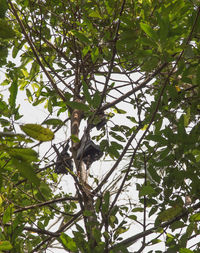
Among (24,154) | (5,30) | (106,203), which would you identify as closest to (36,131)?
(24,154)

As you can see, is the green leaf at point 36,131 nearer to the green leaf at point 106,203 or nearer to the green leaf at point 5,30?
the green leaf at point 5,30

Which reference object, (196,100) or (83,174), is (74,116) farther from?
(196,100)

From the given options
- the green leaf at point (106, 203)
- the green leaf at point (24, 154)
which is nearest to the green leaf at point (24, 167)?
the green leaf at point (24, 154)

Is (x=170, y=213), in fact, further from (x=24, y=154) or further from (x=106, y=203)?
(x=24, y=154)

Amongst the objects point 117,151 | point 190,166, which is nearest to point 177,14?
point 190,166

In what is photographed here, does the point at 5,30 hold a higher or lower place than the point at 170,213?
higher

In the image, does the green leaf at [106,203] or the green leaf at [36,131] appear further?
the green leaf at [106,203]

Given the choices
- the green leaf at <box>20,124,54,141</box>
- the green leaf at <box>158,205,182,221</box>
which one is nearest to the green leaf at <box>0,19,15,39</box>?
the green leaf at <box>20,124,54,141</box>

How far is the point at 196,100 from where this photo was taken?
4.75 feet

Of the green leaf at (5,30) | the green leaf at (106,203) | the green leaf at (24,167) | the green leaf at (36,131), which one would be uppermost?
the green leaf at (5,30)

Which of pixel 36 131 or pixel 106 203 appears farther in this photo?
pixel 106 203

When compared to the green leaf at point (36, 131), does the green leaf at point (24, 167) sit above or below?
below

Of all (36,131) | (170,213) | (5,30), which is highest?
(5,30)

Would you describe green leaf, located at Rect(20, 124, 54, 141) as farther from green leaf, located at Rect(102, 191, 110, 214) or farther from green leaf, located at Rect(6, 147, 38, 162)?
green leaf, located at Rect(102, 191, 110, 214)
